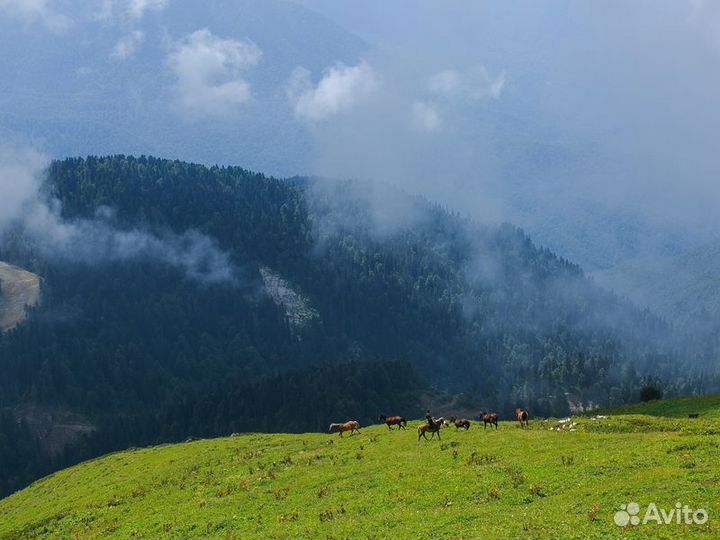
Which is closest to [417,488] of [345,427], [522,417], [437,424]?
[437,424]

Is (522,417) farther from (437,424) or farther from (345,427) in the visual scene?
(345,427)

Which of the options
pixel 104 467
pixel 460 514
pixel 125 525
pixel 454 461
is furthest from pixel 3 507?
pixel 460 514

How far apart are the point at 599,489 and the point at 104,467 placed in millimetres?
74088

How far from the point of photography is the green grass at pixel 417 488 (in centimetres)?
4528

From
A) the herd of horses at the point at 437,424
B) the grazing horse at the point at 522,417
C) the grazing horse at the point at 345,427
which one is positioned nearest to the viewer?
the herd of horses at the point at 437,424

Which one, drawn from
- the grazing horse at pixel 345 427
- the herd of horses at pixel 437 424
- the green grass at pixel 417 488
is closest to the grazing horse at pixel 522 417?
the herd of horses at pixel 437 424

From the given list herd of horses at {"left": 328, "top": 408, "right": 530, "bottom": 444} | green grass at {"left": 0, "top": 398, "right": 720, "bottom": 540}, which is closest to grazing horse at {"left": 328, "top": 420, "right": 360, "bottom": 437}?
herd of horses at {"left": 328, "top": 408, "right": 530, "bottom": 444}

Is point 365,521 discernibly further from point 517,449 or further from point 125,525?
point 125,525

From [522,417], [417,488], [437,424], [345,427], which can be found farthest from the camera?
[345,427]

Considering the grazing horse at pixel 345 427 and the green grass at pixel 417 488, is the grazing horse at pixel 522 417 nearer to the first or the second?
the green grass at pixel 417 488

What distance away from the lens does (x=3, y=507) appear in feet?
349

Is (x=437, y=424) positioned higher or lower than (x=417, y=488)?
higher

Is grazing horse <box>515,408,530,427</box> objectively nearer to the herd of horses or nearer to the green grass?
the herd of horses

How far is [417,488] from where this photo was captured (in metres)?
56.2
